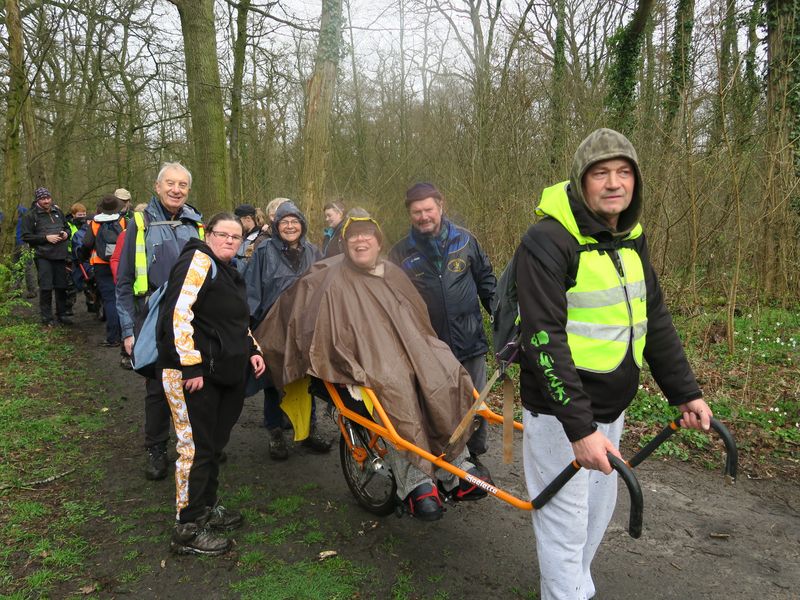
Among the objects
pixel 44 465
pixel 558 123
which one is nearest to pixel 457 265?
pixel 44 465

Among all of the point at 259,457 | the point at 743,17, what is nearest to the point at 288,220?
the point at 259,457

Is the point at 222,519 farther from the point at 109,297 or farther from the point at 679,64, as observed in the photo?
the point at 679,64

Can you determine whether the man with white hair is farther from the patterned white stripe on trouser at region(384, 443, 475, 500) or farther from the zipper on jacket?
the zipper on jacket

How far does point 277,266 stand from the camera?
15.5ft

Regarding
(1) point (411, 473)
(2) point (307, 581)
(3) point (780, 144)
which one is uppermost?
(3) point (780, 144)

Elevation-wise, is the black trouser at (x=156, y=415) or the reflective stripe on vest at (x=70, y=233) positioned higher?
the reflective stripe on vest at (x=70, y=233)

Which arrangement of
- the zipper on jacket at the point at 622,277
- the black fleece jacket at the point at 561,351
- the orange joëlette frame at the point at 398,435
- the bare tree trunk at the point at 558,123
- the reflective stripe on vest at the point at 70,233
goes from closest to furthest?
the black fleece jacket at the point at 561,351 < the zipper on jacket at the point at 622,277 < the orange joëlette frame at the point at 398,435 < the bare tree trunk at the point at 558,123 < the reflective stripe on vest at the point at 70,233

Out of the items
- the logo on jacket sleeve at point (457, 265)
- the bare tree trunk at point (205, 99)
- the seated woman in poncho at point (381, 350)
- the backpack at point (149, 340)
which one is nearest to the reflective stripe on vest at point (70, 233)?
the bare tree trunk at point (205, 99)

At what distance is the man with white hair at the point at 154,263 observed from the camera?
4379 millimetres

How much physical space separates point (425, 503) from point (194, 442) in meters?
1.43

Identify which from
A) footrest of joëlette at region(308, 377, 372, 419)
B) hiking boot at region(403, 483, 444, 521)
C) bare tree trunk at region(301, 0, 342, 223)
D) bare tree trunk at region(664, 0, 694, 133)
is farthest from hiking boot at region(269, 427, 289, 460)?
bare tree trunk at region(664, 0, 694, 133)

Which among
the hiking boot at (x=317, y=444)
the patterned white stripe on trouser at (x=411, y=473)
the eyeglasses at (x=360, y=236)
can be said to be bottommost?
the hiking boot at (x=317, y=444)

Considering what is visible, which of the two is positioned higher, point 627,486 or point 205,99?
point 205,99

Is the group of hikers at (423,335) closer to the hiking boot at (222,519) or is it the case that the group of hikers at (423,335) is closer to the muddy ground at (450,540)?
the hiking boot at (222,519)
